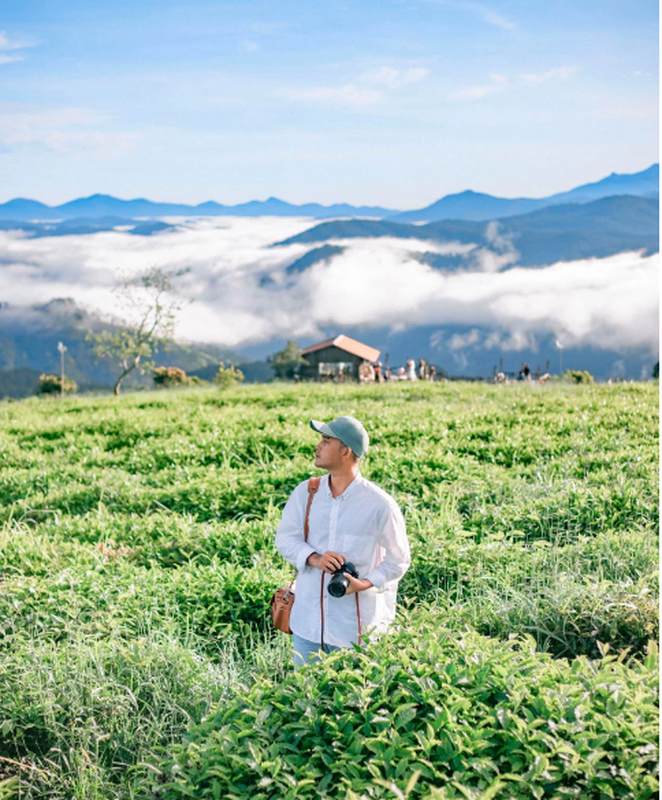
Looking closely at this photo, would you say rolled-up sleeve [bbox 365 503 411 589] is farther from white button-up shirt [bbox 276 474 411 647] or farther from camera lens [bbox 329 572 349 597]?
camera lens [bbox 329 572 349 597]

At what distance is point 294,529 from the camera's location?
4387 mm

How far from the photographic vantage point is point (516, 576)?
22.0ft

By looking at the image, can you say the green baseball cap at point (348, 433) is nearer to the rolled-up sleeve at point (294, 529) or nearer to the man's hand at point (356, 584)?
the rolled-up sleeve at point (294, 529)

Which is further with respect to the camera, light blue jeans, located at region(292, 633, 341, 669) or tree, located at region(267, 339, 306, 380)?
tree, located at region(267, 339, 306, 380)

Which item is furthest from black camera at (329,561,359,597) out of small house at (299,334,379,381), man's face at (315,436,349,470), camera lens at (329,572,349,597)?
small house at (299,334,379,381)

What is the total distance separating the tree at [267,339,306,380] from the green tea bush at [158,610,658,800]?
9006 cm

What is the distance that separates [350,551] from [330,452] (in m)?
0.58

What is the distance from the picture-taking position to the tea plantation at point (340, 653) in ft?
10.6

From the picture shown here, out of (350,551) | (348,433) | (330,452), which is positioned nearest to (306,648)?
(350,551)


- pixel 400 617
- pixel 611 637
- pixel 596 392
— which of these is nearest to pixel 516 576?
pixel 611 637

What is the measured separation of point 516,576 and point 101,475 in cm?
714

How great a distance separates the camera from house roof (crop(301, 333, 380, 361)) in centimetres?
8025

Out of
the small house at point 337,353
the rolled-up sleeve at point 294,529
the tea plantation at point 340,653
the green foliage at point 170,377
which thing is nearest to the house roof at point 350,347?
the small house at point 337,353

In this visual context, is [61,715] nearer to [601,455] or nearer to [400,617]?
[400,617]
